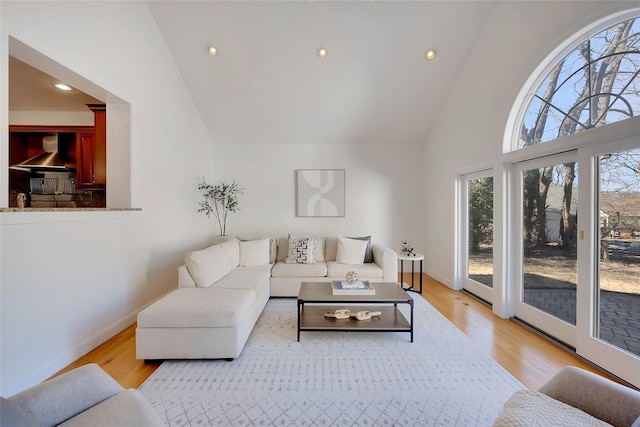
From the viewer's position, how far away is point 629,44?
1987mm

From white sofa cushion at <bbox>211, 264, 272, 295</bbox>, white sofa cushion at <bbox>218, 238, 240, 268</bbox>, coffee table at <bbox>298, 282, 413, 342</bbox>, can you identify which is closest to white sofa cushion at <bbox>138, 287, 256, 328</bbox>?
white sofa cushion at <bbox>211, 264, 272, 295</bbox>

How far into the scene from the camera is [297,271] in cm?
372

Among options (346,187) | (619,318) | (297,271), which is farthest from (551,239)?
(346,187)

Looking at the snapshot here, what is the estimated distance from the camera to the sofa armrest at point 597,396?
1010 mm

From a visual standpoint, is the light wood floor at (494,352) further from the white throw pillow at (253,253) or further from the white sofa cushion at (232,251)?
the white throw pillow at (253,253)

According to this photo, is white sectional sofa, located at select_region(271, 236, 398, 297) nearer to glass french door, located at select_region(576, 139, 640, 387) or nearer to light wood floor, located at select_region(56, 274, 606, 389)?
light wood floor, located at select_region(56, 274, 606, 389)

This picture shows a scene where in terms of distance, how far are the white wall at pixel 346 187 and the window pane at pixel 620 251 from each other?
9.92 feet

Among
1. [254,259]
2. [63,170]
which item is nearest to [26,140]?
[63,170]

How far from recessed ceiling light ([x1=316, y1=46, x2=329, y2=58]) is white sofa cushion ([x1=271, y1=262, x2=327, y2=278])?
2932mm

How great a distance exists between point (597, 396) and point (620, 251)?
1.57 meters

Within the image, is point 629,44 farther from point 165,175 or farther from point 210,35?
point 165,175

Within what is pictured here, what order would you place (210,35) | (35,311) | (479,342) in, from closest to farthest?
(35,311), (479,342), (210,35)

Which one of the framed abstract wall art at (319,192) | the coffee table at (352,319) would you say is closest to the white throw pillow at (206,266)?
the coffee table at (352,319)

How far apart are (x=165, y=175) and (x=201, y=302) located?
2.01 meters
